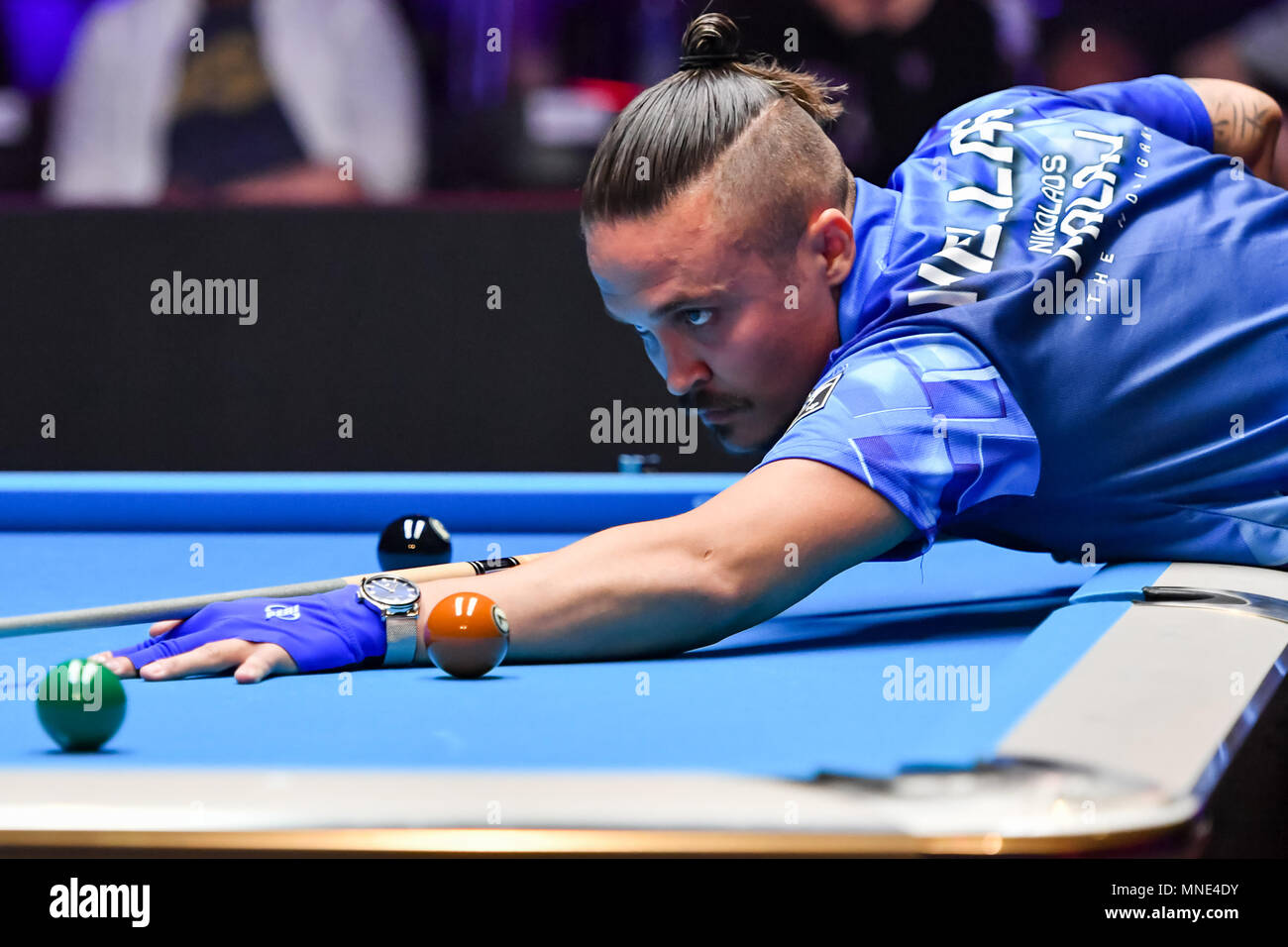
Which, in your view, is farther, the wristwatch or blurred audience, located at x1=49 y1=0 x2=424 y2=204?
blurred audience, located at x1=49 y1=0 x2=424 y2=204

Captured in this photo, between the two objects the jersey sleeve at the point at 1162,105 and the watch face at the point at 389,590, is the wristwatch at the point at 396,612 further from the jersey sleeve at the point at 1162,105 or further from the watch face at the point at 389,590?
the jersey sleeve at the point at 1162,105

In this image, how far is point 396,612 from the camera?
191cm

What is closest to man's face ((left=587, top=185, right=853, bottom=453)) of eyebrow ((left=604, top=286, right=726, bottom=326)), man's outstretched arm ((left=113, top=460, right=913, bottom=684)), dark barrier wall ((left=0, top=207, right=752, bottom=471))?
eyebrow ((left=604, top=286, right=726, bottom=326))

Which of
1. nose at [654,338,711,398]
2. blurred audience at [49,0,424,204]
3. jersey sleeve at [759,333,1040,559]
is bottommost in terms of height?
jersey sleeve at [759,333,1040,559]

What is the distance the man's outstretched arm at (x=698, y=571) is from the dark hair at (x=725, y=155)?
0.53 meters

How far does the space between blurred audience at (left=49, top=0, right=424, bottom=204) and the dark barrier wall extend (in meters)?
0.51

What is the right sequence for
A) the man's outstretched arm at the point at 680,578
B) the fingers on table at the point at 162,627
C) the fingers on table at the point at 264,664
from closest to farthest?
the fingers on table at the point at 264,664 < the man's outstretched arm at the point at 680,578 < the fingers on table at the point at 162,627

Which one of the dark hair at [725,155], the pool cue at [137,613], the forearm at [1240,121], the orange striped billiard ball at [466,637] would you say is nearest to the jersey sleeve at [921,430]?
the dark hair at [725,155]

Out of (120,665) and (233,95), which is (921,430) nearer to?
(120,665)

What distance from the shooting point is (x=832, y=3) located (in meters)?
6.73

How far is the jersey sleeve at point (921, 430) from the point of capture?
193 centimetres

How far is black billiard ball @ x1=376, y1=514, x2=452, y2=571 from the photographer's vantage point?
284 centimetres

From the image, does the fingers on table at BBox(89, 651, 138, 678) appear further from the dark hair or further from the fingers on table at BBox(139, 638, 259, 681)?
the dark hair
